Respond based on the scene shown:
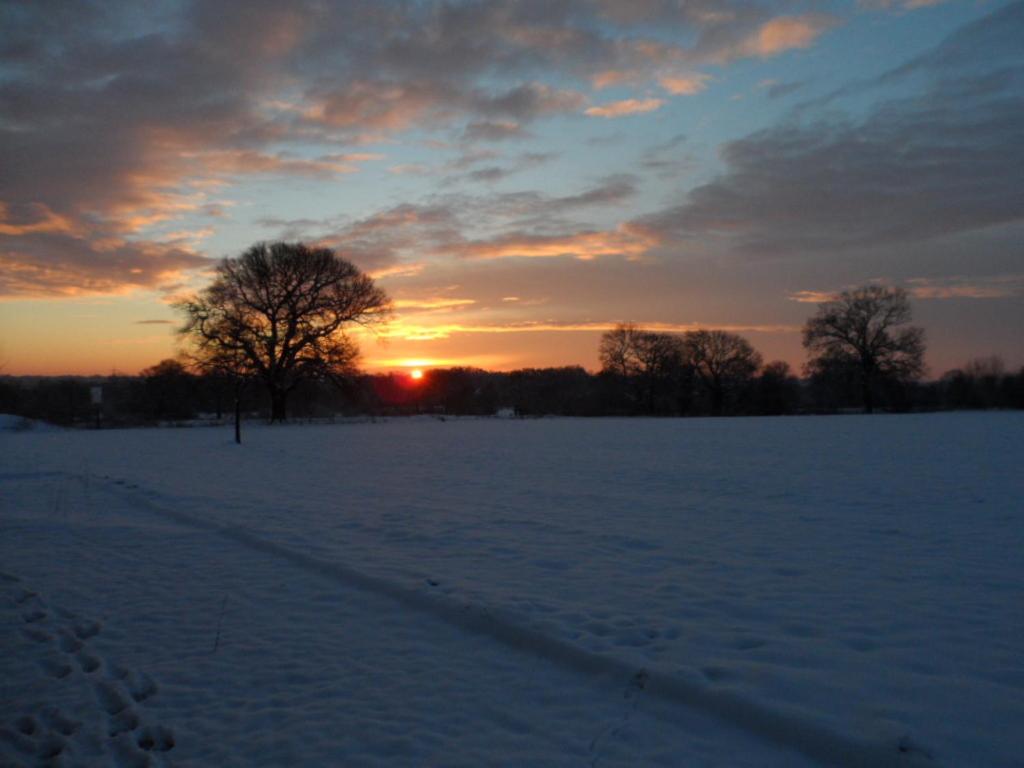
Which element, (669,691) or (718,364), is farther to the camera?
(718,364)

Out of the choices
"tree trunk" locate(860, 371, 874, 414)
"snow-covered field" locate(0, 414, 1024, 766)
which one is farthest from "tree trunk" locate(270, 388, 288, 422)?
"tree trunk" locate(860, 371, 874, 414)

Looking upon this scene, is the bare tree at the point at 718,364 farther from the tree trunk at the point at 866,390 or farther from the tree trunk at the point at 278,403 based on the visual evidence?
the tree trunk at the point at 278,403

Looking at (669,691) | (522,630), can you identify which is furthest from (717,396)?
(669,691)

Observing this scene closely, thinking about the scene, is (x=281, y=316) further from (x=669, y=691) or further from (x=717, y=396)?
(x=717, y=396)

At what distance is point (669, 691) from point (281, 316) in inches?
1567

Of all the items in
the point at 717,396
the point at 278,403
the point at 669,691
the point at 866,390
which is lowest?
the point at 669,691

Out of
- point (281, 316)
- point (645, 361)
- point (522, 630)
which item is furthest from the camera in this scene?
point (645, 361)

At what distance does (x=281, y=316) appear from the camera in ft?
133

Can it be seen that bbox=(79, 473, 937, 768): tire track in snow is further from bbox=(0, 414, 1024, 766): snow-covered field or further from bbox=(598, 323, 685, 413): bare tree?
bbox=(598, 323, 685, 413): bare tree

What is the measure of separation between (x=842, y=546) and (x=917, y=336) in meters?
60.8

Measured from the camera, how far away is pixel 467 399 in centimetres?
8381

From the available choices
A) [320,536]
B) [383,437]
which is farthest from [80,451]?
[320,536]

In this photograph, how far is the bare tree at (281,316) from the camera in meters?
39.1

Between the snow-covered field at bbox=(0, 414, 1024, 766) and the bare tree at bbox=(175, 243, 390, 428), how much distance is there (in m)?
29.1
